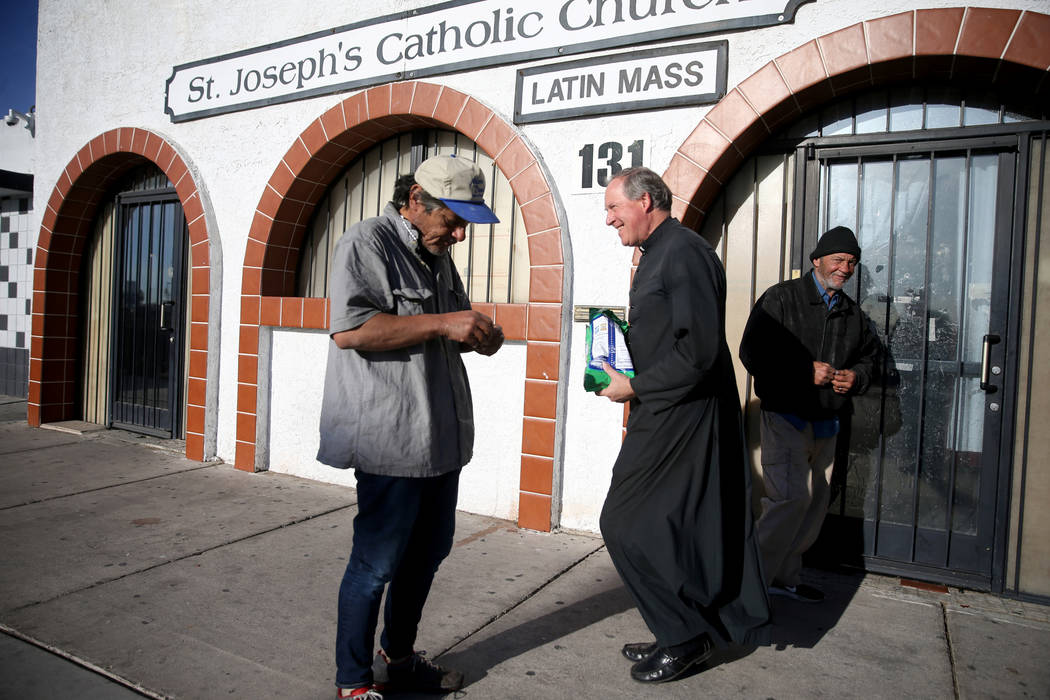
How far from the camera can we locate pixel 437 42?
481 cm

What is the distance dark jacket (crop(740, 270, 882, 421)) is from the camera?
3.26 meters

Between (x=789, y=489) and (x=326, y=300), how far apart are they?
11.2 ft

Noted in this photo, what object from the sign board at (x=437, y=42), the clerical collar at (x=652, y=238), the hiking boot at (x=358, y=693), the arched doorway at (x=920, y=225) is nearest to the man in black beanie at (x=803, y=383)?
the arched doorway at (x=920, y=225)

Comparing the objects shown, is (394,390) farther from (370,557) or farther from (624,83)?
(624,83)

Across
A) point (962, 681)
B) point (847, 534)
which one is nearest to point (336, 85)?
point (847, 534)

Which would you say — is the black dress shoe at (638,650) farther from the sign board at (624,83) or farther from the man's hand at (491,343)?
the sign board at (624,83)

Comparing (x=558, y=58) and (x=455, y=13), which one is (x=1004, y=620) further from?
(x=455, y=13)

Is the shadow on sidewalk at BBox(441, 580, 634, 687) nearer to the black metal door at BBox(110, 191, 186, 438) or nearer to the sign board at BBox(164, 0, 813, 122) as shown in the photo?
the sign board at BBox(164, 0, 813, 122)

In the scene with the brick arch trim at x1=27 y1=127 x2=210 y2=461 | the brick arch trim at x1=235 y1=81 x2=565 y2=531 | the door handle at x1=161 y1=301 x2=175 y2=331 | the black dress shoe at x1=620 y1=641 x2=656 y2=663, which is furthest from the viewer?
the brick arch trim at x1=27 y1=127 x2=210 y2=461

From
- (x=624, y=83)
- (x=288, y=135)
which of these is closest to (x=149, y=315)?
(x=288, y=135)

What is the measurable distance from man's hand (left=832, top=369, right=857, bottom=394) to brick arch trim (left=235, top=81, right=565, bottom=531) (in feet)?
5.17

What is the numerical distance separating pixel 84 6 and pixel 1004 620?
8372mm

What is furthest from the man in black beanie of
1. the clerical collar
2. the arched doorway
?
the clerical collar

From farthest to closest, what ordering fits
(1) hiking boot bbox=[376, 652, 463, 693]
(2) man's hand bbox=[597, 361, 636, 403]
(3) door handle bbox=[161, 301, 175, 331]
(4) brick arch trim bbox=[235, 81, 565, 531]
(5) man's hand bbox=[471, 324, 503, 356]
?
(3) door handle bbox=[161, 301, 175, 331] → (4) brick arch trim bbox=[235, 81, 565, 531] → (2) man's hand bbox=[597, 361, 636, 403] → (1) hiking boot bbox=[376, 652, 463, 693] → (5) man's hand bbox=[471, 324, 503, 356]
